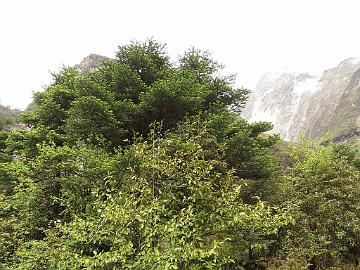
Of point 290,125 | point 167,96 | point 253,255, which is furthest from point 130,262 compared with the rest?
point 290,125

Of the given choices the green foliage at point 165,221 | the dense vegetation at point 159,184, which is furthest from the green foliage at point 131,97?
the green foliage at point 165,221

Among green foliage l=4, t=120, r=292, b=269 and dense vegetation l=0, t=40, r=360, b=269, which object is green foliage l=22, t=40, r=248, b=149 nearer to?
dense vegetation l=0, t=40, r=360, b=269

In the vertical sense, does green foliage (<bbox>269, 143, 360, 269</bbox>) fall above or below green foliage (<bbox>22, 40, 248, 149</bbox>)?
below

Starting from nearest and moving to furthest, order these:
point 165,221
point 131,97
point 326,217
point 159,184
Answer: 1. point 165,221
2. point 159,184
3. point 326,217
4. point 131,97

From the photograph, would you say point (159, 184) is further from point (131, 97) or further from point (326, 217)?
point (326, 217)

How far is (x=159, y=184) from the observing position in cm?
789

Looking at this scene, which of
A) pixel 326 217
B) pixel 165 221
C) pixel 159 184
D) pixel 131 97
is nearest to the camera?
pixel 165 221

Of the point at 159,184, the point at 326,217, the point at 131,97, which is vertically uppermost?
the point at 131,97

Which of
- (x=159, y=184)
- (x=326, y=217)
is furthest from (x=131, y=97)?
(x=326, y=217)

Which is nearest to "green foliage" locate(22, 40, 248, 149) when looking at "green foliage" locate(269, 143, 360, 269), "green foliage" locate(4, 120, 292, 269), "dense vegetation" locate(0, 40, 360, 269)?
"dense vegetation" locate(0, 40, 360, 269)

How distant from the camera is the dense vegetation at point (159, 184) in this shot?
7.11 m

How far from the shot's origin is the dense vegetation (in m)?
7.11

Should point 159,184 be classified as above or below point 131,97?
below

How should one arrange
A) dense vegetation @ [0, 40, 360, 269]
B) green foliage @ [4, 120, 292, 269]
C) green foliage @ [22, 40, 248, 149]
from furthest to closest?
green foliage @ [22, 40, 248, 149] → dense vegetation @ [0, 40, 360, 269] → green foliage @ [4, 120, 292, 269]
